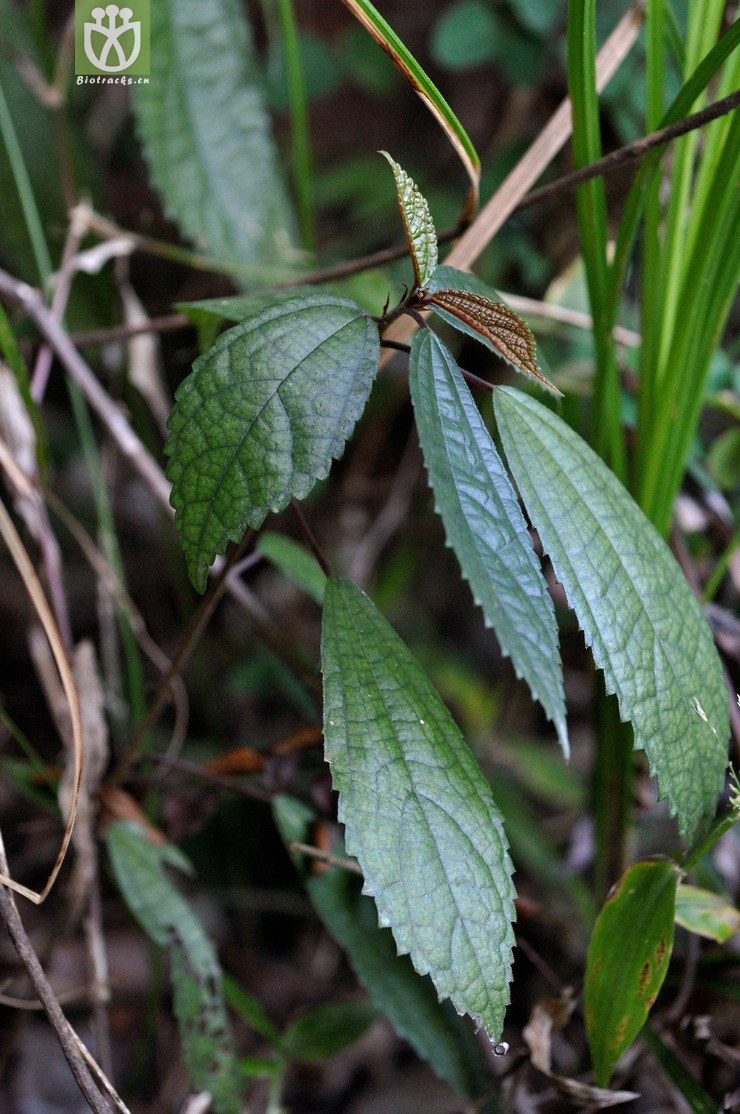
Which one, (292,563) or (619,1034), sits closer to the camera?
(619,1034)

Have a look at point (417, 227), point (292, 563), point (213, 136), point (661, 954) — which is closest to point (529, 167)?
point (417, 227)

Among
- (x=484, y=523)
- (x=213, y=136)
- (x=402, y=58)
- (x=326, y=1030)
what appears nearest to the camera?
(x=484, y=523)

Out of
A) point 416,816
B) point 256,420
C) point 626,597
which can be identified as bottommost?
point 416,816

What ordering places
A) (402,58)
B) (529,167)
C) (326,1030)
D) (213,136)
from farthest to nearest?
1. (213,136)
2. (326,1030)
3. (529,167)
4. (402,58)

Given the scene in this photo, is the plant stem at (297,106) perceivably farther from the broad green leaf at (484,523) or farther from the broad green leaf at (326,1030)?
the broad green leaf at (326,1030)

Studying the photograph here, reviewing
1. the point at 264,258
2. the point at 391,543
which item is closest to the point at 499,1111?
the point at 391,543

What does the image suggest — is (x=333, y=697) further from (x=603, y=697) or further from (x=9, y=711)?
(x=9, y=711)

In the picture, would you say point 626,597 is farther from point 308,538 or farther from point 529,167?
point 529,167
